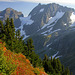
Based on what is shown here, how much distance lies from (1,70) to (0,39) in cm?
1497

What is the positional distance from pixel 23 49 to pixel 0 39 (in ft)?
25.3

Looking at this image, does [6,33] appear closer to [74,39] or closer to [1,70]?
[1,70]

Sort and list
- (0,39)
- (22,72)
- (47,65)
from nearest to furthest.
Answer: (22,72) → (0,39) → (47,65)

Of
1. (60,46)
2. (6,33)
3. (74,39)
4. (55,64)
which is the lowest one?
(60,46)

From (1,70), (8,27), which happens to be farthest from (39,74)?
(8,27)

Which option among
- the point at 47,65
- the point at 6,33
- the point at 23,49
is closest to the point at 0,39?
the point at 6,33

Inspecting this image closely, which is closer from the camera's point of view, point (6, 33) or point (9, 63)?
point (9, 63)

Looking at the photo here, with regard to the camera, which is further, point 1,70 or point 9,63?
point 9,63

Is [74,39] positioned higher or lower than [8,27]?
lower

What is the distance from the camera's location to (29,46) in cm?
3059

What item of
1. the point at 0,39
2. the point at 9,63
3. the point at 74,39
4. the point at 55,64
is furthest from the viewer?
the point at 74,39

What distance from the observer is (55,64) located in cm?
4153

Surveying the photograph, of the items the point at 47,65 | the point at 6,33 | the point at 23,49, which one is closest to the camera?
the point at 6,33

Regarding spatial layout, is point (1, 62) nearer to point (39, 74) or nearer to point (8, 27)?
point (39, 74)
